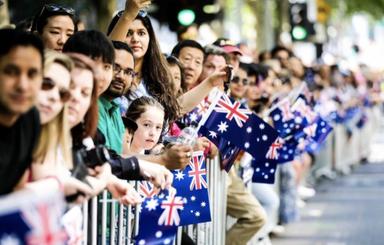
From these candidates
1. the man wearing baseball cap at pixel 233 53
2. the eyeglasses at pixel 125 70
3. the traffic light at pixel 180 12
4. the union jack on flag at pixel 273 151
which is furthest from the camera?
the traffic light at pixel 180 12

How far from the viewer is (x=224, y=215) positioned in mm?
10414

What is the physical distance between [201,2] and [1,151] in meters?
16.1

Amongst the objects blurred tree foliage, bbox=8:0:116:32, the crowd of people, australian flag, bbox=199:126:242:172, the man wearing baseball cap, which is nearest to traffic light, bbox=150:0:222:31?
blurred tree foliage, bbox=8:0:116:32

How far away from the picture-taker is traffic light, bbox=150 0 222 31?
806 inches

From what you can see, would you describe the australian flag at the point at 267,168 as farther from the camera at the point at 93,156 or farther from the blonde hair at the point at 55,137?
the blonde hair at the point at 55,137

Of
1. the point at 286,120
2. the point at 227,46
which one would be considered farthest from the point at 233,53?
the point at 286,120

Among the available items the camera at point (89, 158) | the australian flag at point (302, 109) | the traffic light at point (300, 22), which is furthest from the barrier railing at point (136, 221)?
the traffic light at point (300, 22)

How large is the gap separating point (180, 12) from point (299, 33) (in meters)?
11.5

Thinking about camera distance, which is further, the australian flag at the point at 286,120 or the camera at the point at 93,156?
the australian flag at the point at 286,120

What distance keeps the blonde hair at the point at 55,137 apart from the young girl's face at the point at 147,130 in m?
2.35

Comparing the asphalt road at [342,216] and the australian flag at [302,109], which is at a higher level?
the australian flag at [302,109]

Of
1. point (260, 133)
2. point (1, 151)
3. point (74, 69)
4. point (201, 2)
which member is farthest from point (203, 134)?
point (201, 2)

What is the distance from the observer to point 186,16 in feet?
66.9

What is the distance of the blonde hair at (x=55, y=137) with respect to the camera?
5.18 m
